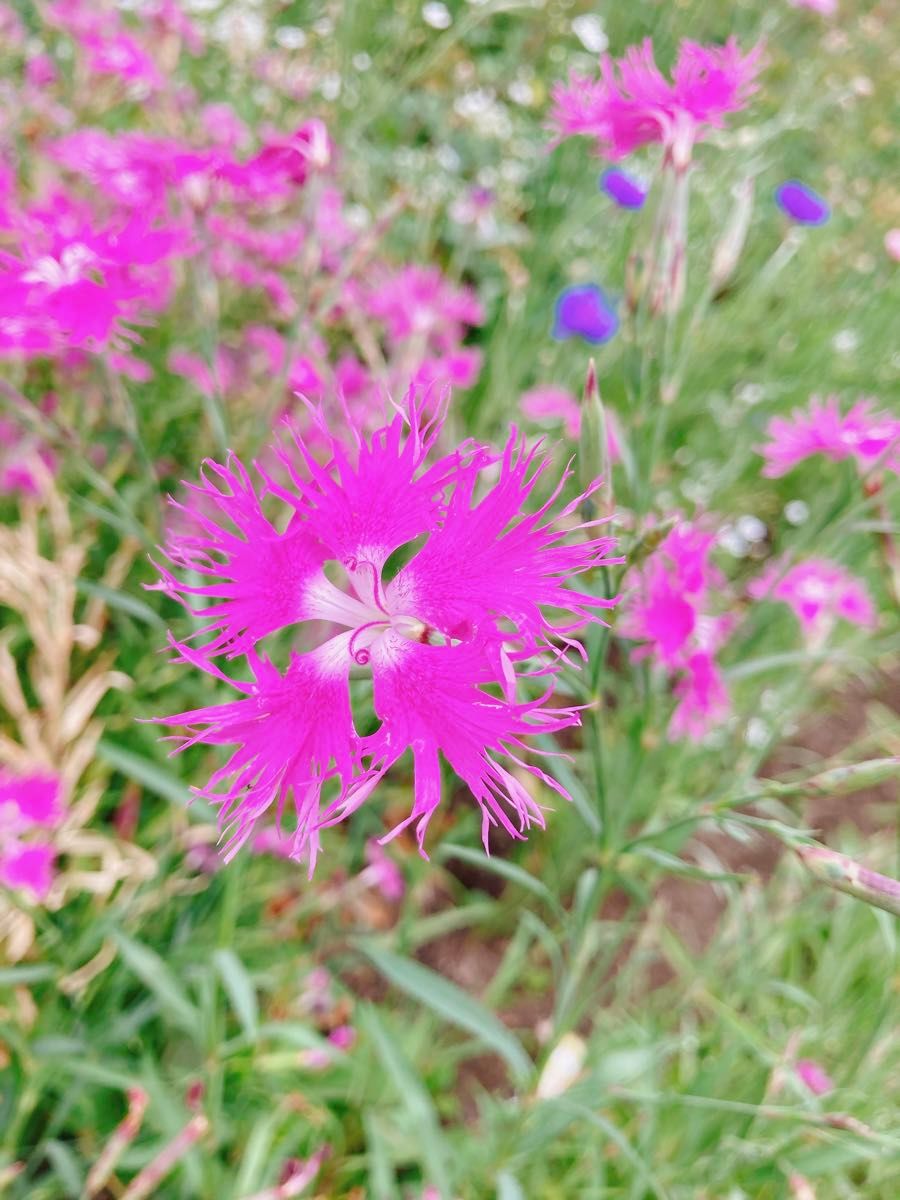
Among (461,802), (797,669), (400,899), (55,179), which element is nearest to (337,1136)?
(400,899)

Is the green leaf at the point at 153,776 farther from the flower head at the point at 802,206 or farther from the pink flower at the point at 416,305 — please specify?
the flower head at the point at 802,206

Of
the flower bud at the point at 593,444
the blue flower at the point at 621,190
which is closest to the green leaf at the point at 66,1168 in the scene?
the flower bud at the point at 593,444

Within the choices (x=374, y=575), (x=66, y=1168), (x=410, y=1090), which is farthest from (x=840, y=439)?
(x=66, y=1168)

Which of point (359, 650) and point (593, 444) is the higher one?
point (593, 444)

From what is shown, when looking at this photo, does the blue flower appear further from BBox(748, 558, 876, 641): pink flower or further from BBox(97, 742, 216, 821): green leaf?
BBox(97, 742, 216, 821): green leaf

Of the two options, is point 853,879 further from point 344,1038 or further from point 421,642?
point 344,1038

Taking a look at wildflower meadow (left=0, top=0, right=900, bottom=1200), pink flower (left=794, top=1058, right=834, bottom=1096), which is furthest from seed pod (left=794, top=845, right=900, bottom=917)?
pink flower (left=794, top=1058, right=834, bottom=1096)

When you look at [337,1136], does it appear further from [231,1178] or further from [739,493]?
[739,493]
